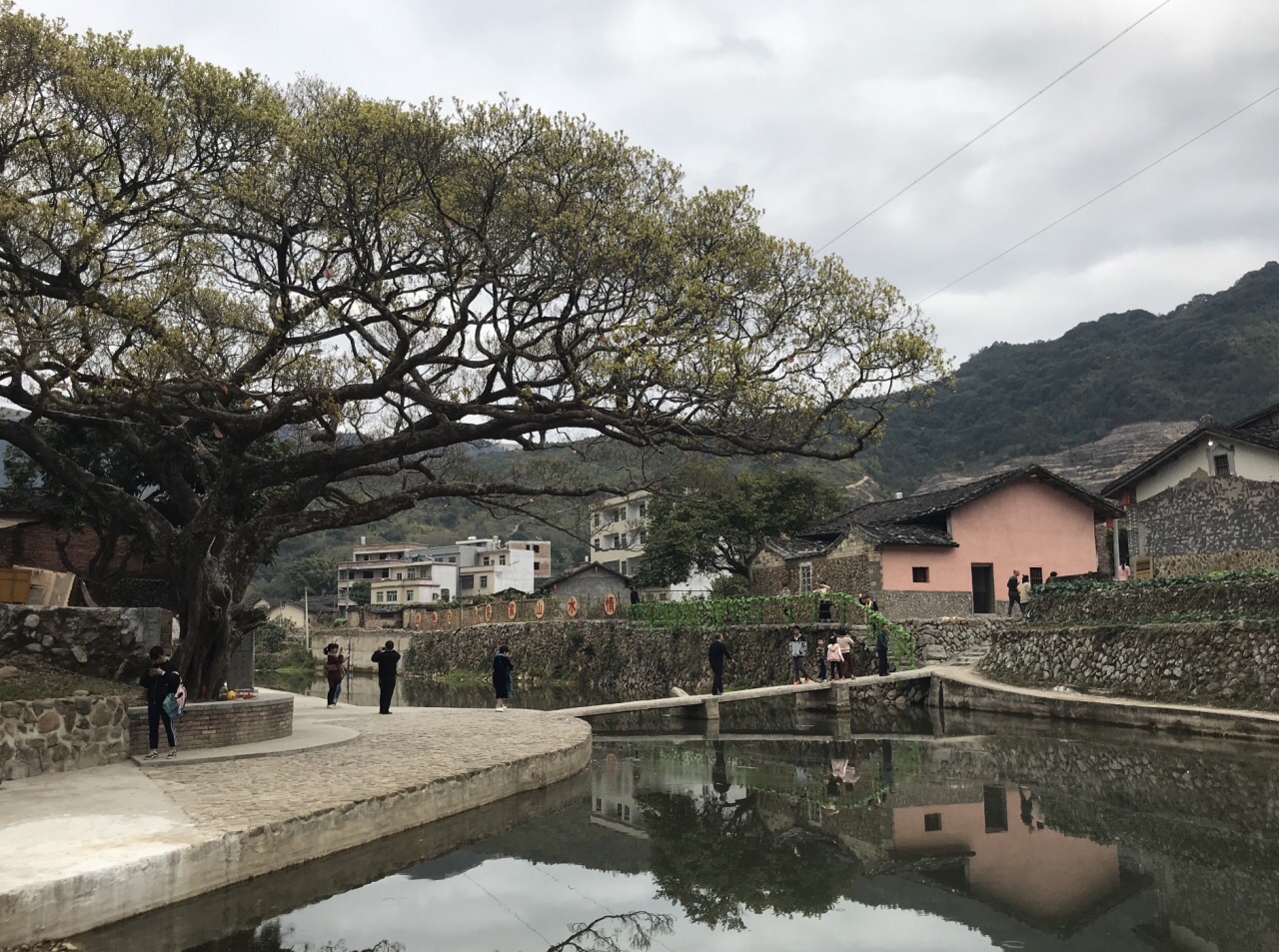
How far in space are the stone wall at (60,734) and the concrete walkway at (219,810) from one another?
23 cm

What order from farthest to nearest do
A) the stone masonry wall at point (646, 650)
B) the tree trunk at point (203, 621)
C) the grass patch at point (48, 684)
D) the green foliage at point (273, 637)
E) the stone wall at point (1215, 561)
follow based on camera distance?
the green foliage at point (273, 637), the stone masonry wall at point (646, 650), the stone wall at point (1215, 561), the tree trunk at point (203, 621), the grass patch at point (48, 684)

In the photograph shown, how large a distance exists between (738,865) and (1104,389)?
337 feet

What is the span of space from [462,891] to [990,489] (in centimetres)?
2739

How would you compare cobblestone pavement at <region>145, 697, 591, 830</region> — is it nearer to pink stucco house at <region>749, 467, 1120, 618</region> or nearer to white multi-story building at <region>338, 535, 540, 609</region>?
pink stucco house at <region>749, 467, 1120, 618</region>

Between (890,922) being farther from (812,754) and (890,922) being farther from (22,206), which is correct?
(22,206)

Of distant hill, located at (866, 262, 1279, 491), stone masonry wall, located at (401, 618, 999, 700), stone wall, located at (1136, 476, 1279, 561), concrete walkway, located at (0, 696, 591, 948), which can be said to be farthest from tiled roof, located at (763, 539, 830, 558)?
distant hill, located at (866, 262, 1279, 491)

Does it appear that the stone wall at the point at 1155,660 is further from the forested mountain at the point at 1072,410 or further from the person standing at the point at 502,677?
the forested mountain at the point at 1072,410

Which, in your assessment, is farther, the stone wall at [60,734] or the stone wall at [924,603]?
the stone wall at [924,603]

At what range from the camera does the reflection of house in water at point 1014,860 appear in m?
8.20

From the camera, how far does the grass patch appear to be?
1116cm

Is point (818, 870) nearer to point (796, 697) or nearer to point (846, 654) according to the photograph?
point (796, 697)

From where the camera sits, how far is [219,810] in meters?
9.48

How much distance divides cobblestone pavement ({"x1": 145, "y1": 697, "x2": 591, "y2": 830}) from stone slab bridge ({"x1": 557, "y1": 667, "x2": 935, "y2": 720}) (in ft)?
10.6

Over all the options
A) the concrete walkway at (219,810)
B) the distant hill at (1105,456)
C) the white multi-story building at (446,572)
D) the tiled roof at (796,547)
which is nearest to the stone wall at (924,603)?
the tiled roof at (796,547)
